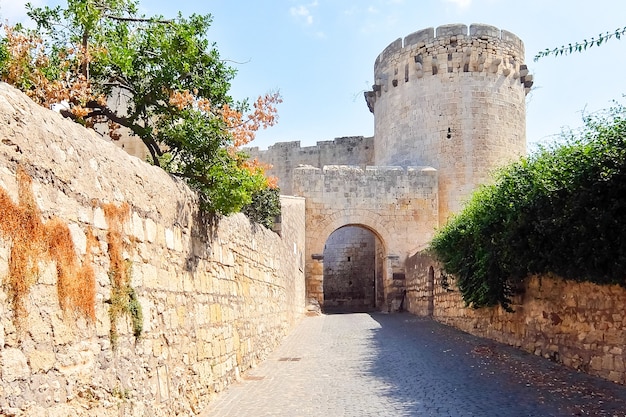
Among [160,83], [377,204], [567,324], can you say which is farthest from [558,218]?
[377,204]

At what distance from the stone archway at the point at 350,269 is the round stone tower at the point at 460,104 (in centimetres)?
496

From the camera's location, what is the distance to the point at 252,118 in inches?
265

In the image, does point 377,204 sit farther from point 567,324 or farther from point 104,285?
point 104,285

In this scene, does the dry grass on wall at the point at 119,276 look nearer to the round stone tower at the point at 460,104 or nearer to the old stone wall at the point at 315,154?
the round stone tower at the point at 460,104

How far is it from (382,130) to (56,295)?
78.4ft

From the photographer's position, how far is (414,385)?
6.74 metres

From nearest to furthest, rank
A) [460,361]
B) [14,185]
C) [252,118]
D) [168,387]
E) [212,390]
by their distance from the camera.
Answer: [14,185], [168,387], [212,390], [252,118], [460,361]

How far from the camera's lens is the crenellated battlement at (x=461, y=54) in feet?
77.0

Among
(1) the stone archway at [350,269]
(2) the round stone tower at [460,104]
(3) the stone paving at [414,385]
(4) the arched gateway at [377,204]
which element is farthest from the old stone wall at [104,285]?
(1) the stone archway at [350,269]

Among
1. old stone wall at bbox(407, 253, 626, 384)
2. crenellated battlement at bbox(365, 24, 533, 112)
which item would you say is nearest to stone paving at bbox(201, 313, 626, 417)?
old stone wall at bbox(407, 253, 626, 384)

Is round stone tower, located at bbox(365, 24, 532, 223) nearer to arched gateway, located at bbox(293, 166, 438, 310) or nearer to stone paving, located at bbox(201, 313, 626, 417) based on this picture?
arched gateway, located at bbox(293, 166, 438, 310)

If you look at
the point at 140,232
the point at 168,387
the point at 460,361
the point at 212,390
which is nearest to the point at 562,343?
the point at 460,361

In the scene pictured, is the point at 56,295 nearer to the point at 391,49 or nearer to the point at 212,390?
the point at 212,390

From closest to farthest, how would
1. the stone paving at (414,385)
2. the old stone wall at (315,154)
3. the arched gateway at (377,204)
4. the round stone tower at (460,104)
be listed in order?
the stone paving at (414,385)
the arched gateway at (377,204)
the round stone tower at (460,104)
the old stone wall at (315,154)
